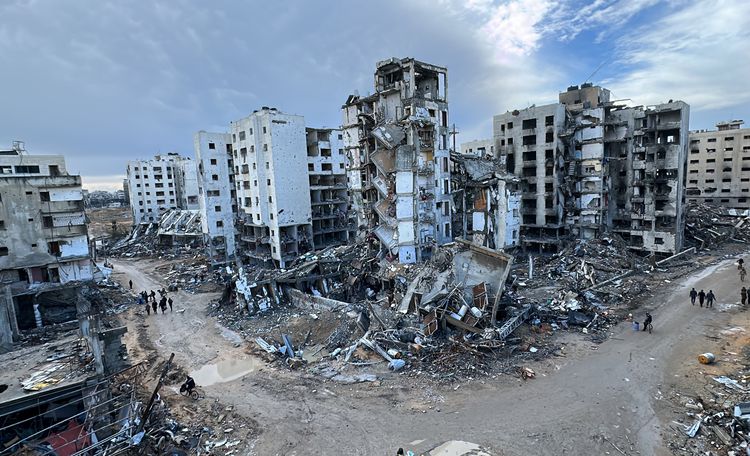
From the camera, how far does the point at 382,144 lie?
37.1 m

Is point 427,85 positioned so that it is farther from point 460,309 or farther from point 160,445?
point 160,445

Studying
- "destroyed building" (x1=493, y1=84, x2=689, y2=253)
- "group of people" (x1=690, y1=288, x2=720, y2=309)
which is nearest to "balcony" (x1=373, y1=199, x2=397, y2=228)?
"destroyed building" (x1=493, y1=84, x2=689, y2=253)

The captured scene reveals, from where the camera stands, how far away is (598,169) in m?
46.1

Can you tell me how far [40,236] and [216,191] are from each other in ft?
73.1

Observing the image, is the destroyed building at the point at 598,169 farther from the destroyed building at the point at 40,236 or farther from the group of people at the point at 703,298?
the destroyed building at the point at 40,236

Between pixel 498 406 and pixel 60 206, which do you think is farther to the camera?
pixel 60 206

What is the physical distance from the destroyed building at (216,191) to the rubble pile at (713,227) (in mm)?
59746

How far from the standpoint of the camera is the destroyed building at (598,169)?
1714 inches

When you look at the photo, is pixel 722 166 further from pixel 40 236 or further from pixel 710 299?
pixel 40 236

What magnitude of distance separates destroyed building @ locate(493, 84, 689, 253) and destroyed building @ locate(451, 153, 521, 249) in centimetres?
791

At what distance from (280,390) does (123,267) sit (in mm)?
48499

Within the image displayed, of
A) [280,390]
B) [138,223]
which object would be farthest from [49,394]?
[138,223]

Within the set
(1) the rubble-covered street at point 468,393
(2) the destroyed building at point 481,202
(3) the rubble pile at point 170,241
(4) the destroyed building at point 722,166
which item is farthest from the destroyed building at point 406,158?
(4) the destroyed building at point 722,166

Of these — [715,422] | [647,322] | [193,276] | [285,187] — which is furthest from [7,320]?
[647,322]
